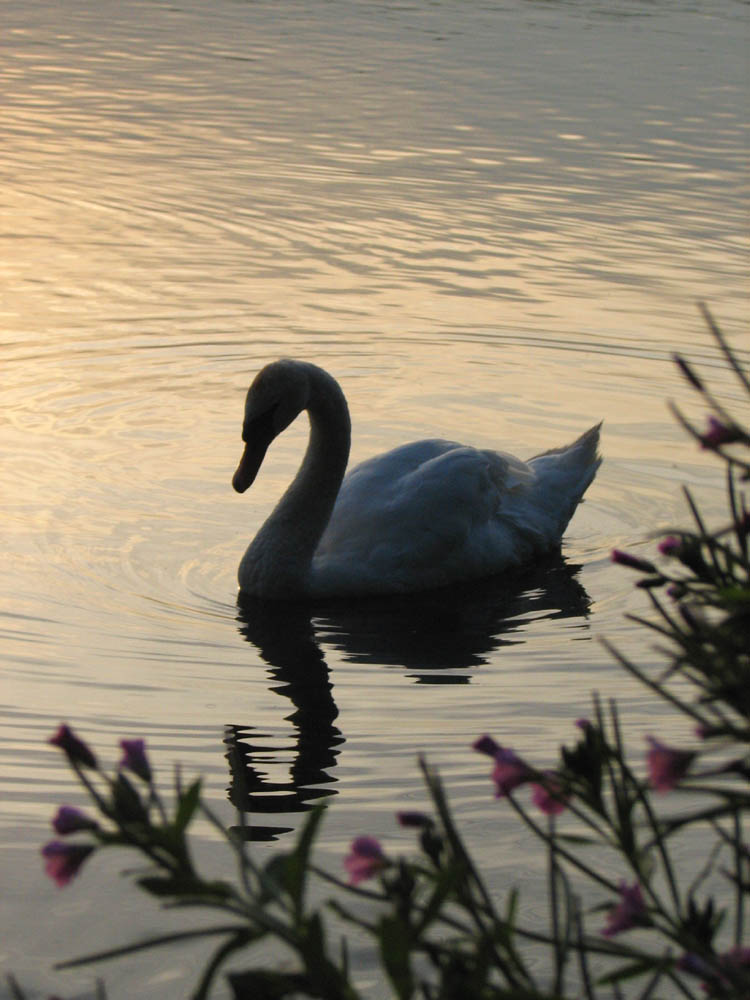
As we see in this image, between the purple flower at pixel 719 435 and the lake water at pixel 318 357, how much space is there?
1.85 meters

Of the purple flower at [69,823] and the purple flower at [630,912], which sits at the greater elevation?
the purple flower at [69,823]

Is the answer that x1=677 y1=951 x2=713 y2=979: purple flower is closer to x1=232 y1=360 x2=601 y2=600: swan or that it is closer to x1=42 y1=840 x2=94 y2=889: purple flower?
x1=42 y1=840 x2=94 y2=889: purple flower

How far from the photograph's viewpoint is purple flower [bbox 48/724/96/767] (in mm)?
1797

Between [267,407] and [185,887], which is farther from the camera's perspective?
[267,407]

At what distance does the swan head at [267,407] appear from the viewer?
6.52 metres

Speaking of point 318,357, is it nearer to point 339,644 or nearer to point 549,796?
point 339,644

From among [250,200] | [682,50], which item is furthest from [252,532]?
[682,50]

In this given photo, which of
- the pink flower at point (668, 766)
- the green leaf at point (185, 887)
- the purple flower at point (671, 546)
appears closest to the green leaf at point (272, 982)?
the green leaf at point (185, 887)

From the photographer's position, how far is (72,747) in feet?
5.97

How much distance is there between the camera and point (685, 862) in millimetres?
4047

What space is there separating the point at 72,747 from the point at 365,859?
0.34m

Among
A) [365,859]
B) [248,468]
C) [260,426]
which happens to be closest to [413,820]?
[365,859]

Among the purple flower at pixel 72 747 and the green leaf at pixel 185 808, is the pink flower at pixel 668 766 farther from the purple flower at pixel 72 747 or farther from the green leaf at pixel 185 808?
the purple flower at pixel 72 747

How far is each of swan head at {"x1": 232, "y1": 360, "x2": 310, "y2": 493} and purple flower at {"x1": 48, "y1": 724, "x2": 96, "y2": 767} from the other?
4.65 m
